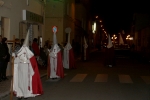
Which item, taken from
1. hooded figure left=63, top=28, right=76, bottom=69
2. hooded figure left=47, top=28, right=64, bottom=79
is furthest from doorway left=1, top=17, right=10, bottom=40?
hooded figure left=63, top=28, right=76, bottom=69

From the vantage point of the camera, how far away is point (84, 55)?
31828 millimetres

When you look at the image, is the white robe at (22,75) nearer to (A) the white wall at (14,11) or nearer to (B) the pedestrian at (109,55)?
(A) the white wall at (14,11)

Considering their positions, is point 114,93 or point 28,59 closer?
point 28,59

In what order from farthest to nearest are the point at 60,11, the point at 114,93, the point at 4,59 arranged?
the point at 60,11 < the point at 4,59 < the point at 114,93

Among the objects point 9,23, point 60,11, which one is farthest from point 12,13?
point 60,11

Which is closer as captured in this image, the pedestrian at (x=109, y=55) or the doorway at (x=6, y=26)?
the doorway at (x=6, y=26)

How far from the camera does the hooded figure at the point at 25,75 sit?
10828 millimetres

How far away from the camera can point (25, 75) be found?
10.9 meters

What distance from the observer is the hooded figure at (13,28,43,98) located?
10828 mm

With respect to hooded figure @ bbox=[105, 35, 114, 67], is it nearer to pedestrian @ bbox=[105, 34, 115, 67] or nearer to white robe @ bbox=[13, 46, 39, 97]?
pedestrian @ bbox=[105, 34, 115, 67]

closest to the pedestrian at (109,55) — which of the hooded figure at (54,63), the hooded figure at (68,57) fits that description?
the hooded figure at (68,57)

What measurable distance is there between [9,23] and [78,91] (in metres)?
7.42

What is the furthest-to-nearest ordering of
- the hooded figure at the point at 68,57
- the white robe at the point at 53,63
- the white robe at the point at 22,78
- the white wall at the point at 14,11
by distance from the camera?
the hooded figure at the point at 68,57
the white wall at the point at 14,11
the white robe at the point at 53,63
the white robe at the point at 22,78

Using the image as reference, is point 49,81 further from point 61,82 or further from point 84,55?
point 84,55
